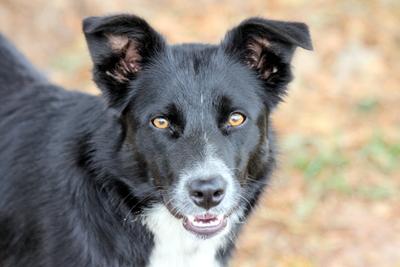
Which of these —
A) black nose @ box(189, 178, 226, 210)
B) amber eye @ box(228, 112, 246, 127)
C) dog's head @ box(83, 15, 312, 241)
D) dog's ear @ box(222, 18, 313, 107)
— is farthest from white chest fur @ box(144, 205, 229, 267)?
dog's ear @ box(222, 18, 313, 107)

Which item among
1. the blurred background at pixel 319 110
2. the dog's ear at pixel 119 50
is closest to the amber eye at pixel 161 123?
the dog's ear at pixel 119 50

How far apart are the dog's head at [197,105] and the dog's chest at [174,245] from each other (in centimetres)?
12

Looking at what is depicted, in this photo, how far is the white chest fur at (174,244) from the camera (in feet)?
13.2

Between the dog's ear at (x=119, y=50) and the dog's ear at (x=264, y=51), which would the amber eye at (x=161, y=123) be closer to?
the dog's ear at (x=119, y=50)

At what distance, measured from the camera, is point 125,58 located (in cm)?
399

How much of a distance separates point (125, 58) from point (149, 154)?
60cm

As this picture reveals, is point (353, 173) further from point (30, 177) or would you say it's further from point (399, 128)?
point (30, 177)

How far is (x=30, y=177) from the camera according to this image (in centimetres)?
417

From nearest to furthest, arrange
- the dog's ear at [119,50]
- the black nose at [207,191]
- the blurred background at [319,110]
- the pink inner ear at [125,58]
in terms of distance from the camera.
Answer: the black nose at [207,191] < the dog's ear at [119,50] < the pink inner ear at [125,58] < the blurred background at [319,110]

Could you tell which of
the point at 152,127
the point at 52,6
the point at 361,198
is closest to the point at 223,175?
the point at 152,127

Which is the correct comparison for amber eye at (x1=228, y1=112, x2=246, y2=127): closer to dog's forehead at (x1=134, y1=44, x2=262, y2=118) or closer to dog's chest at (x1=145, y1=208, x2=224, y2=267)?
dog's forehead at (x1=134, y1=44, x2=262, y2=118)

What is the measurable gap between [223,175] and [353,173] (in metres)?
3.21

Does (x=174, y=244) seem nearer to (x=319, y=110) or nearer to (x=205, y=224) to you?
(x=205, y=224)

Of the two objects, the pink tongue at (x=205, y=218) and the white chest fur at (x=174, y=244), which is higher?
the pink tongue at (x=205, y=218)
